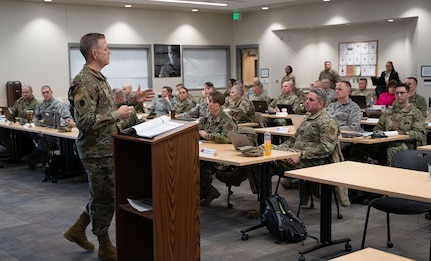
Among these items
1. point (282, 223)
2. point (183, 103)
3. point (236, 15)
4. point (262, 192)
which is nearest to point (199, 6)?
point (236, 15)

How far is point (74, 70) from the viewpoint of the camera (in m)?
13.2

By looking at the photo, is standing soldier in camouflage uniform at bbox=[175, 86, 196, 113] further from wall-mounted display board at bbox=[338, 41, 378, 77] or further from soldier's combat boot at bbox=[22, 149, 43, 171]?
wall-mounted display board at bbox=[338, 41, 378, 77]

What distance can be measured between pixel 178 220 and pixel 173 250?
0.56ft

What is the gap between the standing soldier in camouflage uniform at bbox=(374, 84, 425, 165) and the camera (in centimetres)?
630

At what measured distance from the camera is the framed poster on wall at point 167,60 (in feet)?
47.0

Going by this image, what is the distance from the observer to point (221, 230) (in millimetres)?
5254

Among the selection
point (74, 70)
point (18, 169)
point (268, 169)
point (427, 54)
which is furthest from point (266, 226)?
point (74, 70)

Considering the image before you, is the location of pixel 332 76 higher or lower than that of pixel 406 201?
higher

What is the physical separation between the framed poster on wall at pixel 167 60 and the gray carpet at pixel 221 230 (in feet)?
Result: 24.8

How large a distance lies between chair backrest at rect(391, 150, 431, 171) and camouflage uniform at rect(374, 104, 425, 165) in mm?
1761

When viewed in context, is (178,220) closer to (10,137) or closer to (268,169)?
(268,169)

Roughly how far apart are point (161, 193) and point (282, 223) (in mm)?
2018

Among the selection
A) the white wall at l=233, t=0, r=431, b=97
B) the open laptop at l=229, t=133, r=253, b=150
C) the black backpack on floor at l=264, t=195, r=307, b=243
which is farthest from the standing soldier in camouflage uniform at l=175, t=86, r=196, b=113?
the black backpack on floor at l=264, t=195, r=307, b=243

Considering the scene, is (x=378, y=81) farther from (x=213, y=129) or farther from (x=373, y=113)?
(x=213, y=129)
